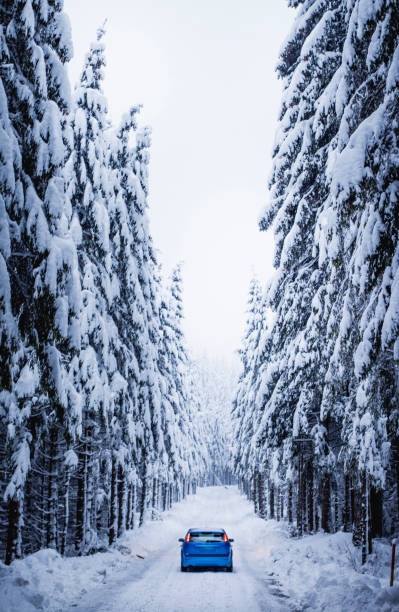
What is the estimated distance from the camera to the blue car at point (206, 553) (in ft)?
47.3

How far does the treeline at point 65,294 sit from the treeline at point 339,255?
495cm

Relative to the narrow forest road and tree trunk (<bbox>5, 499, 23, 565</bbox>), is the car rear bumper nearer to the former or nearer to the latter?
the narrow forest road

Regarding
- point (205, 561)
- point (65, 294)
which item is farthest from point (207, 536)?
point (65, 294)

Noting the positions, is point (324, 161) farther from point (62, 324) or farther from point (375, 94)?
point (62, 324)

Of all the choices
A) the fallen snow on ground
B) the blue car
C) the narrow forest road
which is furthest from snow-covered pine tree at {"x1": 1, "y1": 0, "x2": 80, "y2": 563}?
the blue car

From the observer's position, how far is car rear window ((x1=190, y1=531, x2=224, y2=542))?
1469 centimetres

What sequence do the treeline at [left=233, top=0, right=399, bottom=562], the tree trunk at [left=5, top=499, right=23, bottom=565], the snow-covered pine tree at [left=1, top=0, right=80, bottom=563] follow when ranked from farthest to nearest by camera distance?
the tree trunk at [left=5, top=499, right=23, bottom=565] < the snow-covered pine tree at [left=1, top=0, right=80, bottom=563] < the treeline at [left=233, top=0, right=399, bottom=562]

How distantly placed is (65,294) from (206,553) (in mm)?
9918

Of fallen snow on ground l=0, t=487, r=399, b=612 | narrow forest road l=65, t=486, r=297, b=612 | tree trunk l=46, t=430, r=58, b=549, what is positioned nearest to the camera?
fallen snow on ground l=0, t=487, r=399, b=612

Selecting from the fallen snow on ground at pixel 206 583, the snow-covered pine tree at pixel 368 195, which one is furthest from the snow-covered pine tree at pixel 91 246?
the snow-covered pine tree at pixel 368 195

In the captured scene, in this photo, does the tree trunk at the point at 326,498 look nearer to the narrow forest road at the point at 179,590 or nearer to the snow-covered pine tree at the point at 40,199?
the narrow forest road at the point at 179,590

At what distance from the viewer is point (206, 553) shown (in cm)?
1448

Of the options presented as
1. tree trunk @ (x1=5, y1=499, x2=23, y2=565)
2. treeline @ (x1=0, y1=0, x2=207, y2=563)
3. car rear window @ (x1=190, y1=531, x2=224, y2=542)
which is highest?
treeline @ (x1=0, y1=0, x2=207, y2=563)

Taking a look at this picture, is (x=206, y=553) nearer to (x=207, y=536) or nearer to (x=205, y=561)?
(x=205, y=561)
